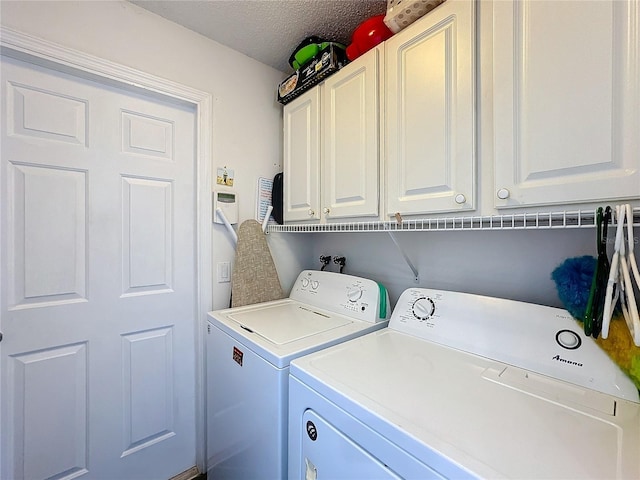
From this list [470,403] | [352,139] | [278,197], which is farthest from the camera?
[278,197]

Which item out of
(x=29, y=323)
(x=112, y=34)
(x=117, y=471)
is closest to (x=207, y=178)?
(x=112, y=34)

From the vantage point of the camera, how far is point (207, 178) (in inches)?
64.8

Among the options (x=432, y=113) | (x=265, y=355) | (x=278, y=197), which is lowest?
(x=265, y=355)

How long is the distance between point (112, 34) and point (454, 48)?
1.62 m

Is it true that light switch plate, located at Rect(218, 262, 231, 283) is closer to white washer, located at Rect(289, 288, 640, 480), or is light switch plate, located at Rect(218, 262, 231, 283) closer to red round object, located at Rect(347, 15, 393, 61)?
white washer, located at Rect(289, 288, 640, 480)

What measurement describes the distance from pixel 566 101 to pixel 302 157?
47.8 inches

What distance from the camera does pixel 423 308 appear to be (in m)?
1.23

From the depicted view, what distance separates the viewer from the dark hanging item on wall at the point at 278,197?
1.91 m

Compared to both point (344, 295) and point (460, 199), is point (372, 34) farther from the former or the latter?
point (344, 295)

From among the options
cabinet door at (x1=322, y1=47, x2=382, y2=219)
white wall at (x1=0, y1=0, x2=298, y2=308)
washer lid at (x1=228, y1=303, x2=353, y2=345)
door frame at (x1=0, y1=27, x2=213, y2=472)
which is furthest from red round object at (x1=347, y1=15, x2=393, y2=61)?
washer lid at (x1=228, y1=303, x2=353, y2=345)

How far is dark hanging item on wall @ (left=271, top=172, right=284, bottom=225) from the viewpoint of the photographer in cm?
191

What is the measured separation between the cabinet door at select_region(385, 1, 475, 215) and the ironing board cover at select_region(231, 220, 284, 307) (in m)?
0.97

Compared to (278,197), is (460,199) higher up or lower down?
lower down

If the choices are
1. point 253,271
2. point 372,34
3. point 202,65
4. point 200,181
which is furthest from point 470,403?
point 202,65
